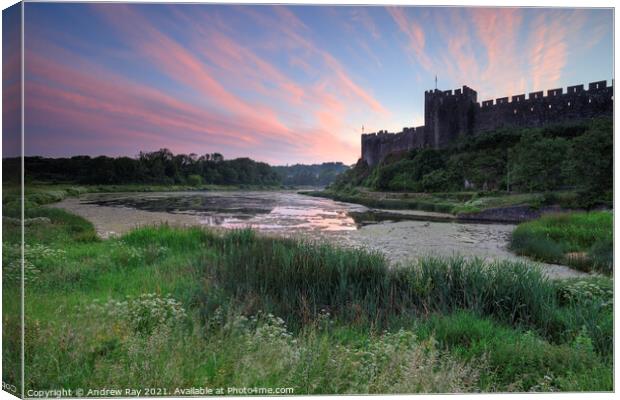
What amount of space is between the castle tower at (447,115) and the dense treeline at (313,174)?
147cm

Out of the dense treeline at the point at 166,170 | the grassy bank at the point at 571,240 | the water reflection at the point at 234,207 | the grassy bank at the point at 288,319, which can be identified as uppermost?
the dense treeline at the point at 166,170

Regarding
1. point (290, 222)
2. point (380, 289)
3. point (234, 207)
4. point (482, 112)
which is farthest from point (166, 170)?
point (482, 112)

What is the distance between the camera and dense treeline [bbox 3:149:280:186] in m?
3.60

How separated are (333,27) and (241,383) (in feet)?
10.6

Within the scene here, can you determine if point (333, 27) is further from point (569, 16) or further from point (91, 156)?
point (91, 156)

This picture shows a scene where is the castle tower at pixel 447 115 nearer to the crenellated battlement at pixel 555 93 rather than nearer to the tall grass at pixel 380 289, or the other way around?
the crenellated battlement at pixel 555 93

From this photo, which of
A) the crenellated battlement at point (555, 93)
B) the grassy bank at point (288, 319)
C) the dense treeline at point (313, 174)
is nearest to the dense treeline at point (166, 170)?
the dense treeline at point (313, 174)

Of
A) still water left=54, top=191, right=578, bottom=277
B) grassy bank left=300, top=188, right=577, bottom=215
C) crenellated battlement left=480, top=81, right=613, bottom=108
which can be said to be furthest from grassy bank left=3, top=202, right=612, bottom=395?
crenellated battlement left=480, top=81, right=613, bottom=108

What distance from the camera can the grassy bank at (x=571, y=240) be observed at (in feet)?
11.7

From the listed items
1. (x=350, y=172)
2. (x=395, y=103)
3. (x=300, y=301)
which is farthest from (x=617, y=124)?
(x=300, y=301)

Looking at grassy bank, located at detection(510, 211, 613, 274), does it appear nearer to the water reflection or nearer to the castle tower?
the castle tower

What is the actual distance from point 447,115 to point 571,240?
2.48 metres

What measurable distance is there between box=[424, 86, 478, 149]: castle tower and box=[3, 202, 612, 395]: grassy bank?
7.13 ft

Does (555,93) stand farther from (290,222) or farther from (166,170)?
(166,170)
